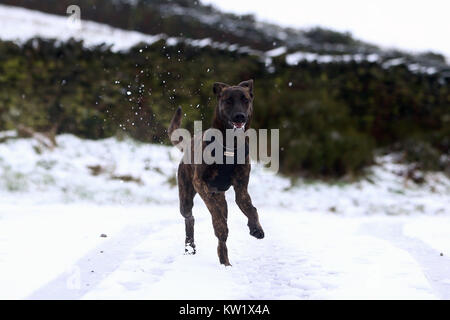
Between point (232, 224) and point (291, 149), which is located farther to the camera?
point (291, 149)

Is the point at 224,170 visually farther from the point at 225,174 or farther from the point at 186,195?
the point at 186,195

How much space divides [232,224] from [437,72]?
334 inches

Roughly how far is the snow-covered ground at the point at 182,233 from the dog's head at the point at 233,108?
124 cm

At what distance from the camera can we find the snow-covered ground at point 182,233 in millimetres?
3674

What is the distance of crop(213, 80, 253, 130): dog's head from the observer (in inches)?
149

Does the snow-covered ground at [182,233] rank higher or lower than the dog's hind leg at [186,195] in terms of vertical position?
lower

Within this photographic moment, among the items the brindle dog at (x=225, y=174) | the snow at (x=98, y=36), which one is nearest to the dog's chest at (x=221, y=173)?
the brindle dog at (x=225, y=174)

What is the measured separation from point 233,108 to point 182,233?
93.9 inches

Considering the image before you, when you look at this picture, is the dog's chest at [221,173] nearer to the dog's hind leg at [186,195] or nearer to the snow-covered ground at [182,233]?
the dog's hind leg at [186,195]

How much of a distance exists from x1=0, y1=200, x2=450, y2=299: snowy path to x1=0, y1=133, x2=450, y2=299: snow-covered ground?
0.02 meters

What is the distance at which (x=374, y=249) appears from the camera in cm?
512

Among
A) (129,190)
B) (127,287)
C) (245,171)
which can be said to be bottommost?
(129,190)
